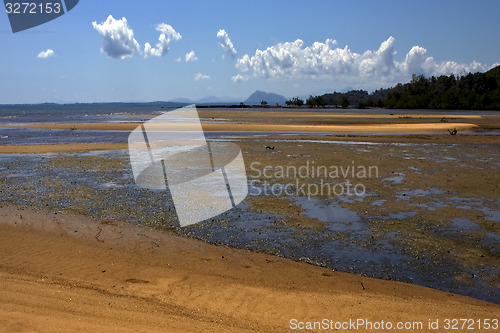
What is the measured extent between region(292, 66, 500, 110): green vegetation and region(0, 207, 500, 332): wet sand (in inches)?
4193

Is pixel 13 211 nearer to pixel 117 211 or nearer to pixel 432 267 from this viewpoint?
pixel 117 211

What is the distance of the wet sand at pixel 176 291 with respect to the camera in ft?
17.4

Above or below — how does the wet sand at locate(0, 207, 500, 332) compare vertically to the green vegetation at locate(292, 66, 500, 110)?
below

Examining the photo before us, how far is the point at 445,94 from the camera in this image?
10869 cm

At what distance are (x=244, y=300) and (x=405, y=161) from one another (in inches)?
664

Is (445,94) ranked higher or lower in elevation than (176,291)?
higher

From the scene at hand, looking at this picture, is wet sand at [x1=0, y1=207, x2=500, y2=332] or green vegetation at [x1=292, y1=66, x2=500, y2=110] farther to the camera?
green vegetation at [x1=292, y1=66, x2=500, y2=110]

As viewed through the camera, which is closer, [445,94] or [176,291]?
[176,291]

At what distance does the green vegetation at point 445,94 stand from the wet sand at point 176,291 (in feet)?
349

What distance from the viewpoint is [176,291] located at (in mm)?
6516

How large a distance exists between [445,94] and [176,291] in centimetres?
11670

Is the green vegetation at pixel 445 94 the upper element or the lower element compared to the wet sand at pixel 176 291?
upper

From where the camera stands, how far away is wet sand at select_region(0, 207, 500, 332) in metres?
5.32

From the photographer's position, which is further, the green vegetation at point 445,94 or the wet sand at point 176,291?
the green vegetation at point 445,94
